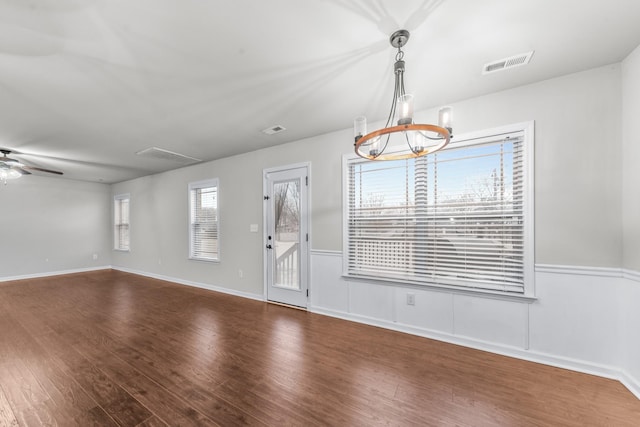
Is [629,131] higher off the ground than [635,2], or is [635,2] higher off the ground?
[635,2]

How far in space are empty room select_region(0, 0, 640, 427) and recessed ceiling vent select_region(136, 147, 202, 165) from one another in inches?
12.6

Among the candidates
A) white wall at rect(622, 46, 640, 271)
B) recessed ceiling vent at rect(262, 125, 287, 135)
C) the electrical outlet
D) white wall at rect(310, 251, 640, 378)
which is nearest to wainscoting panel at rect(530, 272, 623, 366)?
white wall at rect(310, 251, 640, 378)

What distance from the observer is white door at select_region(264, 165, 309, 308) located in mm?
3898

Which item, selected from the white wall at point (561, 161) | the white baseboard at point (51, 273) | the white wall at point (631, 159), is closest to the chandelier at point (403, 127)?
the white wall at point (561, 161)

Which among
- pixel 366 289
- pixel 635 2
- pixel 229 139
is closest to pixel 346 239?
pixel 366 289

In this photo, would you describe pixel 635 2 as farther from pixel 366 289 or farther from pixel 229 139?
pixel 229 139

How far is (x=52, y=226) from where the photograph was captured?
21.5ft

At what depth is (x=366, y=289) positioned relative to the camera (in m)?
3.34

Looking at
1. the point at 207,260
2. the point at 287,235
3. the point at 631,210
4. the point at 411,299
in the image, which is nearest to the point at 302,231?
the point at 287,235

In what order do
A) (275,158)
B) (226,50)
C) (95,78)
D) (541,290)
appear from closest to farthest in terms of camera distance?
(226,50), (95,78), (541,290), (275,158)

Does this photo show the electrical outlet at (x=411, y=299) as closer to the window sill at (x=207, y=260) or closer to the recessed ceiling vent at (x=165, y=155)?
the window sill at (x=207, y=260)

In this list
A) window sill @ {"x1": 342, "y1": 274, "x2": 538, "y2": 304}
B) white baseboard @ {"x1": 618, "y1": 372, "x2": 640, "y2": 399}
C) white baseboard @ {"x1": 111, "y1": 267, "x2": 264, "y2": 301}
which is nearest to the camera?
white baseboard @ {"x1": 618, "y1": 372, "x2": 640, "y2": 399}

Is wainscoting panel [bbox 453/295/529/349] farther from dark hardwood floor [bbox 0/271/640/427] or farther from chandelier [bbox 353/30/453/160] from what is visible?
chandelier [bbox 353/30/453/160]

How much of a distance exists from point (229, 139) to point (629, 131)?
4351 millimetres
